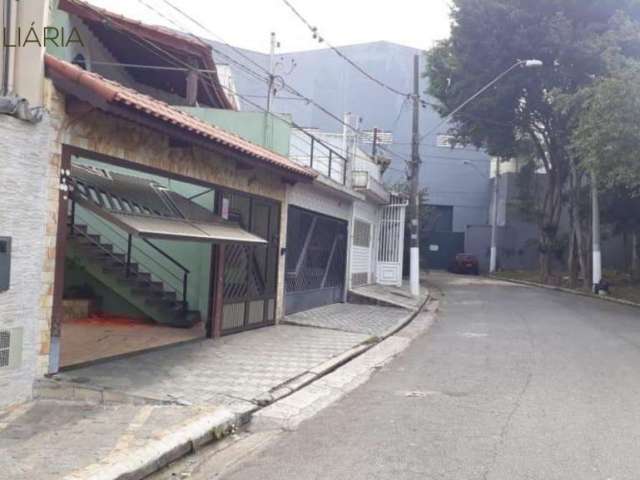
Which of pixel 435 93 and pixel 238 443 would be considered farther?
pixel 435 93

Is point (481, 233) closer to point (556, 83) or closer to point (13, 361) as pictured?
point (556, 83)

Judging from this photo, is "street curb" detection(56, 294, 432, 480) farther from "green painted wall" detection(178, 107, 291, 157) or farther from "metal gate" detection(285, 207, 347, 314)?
"green painted wall" detection(178, 107, 291, 157)

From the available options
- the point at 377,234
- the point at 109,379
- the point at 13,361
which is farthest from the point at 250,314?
the point at 377,234

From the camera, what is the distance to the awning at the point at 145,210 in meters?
7.87

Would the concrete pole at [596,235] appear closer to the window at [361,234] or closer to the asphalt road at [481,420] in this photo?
the window at [361,234]

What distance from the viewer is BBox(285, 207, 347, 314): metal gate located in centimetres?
1531

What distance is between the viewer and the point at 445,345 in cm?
1273

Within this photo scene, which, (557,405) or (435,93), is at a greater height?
(435,93)

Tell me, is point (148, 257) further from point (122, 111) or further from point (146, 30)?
point (122, 111)

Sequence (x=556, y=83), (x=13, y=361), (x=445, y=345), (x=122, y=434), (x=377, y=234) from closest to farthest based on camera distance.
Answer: (x=122, y=434) < (x=13, y=361) < (x=445, y=345) < (x=377, y=234) < (x=556, y=83)

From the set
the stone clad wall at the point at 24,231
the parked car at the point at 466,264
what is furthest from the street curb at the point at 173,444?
the parked car at the point at 466,264

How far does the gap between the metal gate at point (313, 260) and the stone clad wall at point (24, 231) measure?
8013mm

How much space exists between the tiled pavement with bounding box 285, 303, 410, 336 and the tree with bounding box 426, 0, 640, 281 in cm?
1216

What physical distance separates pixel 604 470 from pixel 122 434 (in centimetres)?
398
